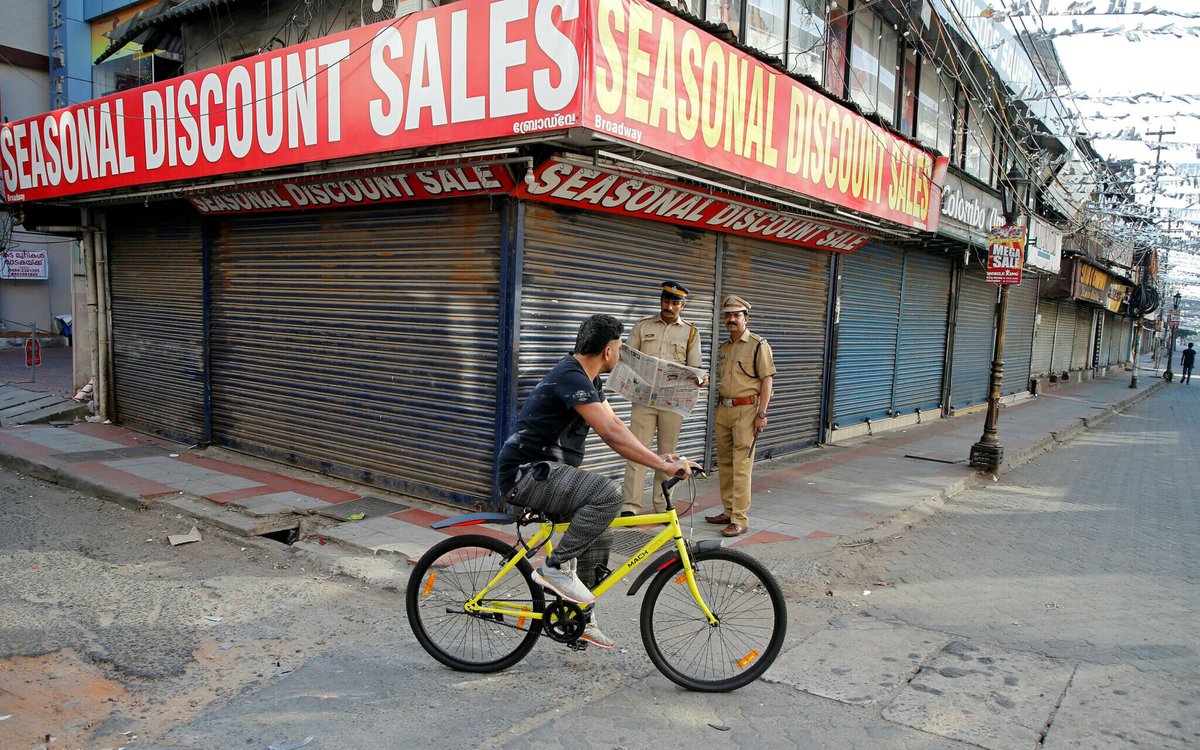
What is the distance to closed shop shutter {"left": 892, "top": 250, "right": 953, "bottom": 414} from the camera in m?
14.3

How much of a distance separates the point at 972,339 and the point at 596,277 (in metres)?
13.5

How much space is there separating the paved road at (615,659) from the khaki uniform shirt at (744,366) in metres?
1.42

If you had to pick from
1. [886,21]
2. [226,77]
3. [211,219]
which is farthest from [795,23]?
[211,219]

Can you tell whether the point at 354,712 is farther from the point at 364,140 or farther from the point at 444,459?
the point at 364,140

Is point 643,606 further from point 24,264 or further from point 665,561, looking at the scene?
point 24,264

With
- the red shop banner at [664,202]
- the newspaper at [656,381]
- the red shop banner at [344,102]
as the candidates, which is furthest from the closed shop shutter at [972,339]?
the red shop banner at [344,102]

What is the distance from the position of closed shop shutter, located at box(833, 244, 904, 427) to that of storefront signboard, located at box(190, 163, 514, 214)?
7187 mm

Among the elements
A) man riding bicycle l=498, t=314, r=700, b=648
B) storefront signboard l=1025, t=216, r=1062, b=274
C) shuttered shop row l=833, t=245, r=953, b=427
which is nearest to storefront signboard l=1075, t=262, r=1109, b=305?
storefront signboard l=1025, t=216, r=1062, b=274

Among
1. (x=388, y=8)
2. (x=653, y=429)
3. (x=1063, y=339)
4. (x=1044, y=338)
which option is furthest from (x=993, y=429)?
(x=1063, y=339)

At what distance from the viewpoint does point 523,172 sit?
629 cm

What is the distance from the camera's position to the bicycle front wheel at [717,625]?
381 centimetres

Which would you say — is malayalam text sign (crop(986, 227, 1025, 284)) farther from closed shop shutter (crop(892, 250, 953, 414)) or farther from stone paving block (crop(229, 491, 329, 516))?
stone paving block (crop(229, 491, 329, 516))

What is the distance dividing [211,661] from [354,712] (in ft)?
3.72

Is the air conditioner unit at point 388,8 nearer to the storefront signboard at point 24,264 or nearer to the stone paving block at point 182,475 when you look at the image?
the stone paving block at point 182,475
